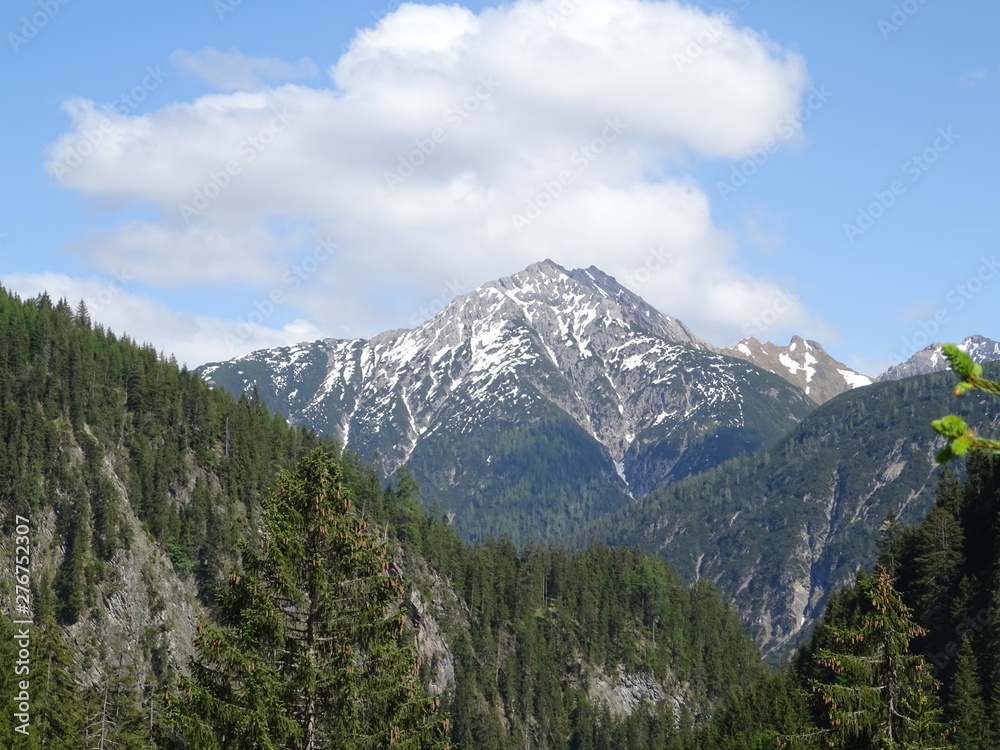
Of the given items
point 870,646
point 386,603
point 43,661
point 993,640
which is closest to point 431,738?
point 386,603

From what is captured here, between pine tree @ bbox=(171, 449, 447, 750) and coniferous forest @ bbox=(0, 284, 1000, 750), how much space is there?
0.20ft

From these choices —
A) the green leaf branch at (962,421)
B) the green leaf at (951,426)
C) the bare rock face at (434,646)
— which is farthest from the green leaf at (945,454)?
the bare rock face at (434,646)

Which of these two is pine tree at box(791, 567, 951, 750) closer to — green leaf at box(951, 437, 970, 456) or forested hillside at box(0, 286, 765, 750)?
green leaf at box(951, 437, 970, 456)

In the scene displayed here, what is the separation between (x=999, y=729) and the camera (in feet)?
276

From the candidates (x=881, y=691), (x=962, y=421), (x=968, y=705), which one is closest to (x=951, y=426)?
(x=962, y=421)

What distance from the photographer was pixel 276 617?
85.7 ft

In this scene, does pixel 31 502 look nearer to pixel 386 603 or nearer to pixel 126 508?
→ pixel 126 508

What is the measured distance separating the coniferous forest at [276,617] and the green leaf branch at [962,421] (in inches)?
771

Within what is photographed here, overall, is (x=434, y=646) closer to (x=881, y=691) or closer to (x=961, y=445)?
(x=881, y=691)

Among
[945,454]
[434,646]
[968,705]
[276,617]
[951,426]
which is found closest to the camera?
[951,426]

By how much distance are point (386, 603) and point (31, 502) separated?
14290 cm

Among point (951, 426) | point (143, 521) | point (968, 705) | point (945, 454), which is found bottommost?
point (968, 705)

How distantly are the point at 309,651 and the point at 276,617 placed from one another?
1.20 meters

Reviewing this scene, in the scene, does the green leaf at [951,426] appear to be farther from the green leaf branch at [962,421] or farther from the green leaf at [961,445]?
the green leaf at [961,445]
